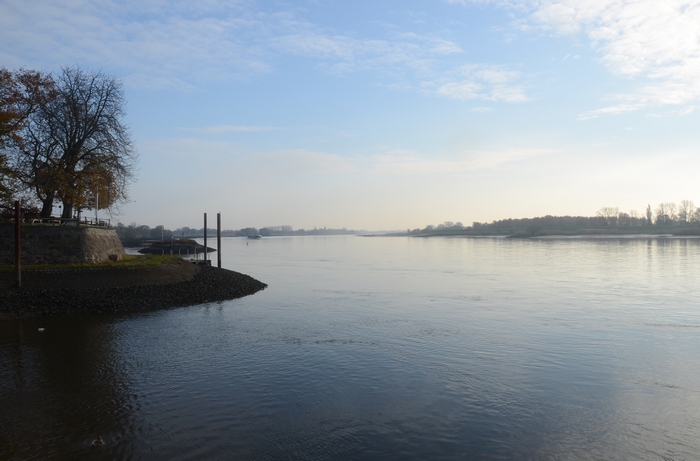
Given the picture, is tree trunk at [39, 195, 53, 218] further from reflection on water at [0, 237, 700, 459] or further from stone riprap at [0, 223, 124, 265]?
reflection on water at [0, 237, 700, 459]

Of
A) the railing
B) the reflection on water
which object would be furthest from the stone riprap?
the reflection on water

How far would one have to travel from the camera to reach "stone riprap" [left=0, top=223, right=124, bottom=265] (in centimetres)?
2431

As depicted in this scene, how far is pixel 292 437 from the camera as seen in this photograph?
9047mm

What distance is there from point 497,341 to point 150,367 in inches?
426

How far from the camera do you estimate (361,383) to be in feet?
40.0

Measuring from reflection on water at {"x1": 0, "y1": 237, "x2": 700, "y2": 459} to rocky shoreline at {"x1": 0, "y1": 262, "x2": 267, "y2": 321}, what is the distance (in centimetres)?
147

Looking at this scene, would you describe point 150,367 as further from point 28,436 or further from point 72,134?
point 72,134

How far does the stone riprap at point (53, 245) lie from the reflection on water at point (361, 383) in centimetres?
690

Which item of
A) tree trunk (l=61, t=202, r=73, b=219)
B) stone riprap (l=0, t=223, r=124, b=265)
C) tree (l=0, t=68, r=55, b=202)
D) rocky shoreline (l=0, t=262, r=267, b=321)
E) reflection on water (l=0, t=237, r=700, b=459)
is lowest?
reflection on water (l=0, t=237, r=700, b=459)

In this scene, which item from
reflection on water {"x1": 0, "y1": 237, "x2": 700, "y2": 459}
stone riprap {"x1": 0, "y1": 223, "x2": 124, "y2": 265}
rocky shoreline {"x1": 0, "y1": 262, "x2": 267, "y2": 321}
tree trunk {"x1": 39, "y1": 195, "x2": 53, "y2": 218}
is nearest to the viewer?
reflection on water {"x1": 0, "y1": 237, "x2": 700, "y2": 459}

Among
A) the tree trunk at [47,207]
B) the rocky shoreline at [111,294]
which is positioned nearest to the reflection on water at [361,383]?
the rocky shoreline at [111,294]

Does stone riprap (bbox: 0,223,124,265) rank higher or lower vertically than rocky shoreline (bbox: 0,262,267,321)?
higher

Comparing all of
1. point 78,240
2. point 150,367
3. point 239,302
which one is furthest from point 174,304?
point 150,367

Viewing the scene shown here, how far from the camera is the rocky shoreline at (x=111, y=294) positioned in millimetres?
20734
